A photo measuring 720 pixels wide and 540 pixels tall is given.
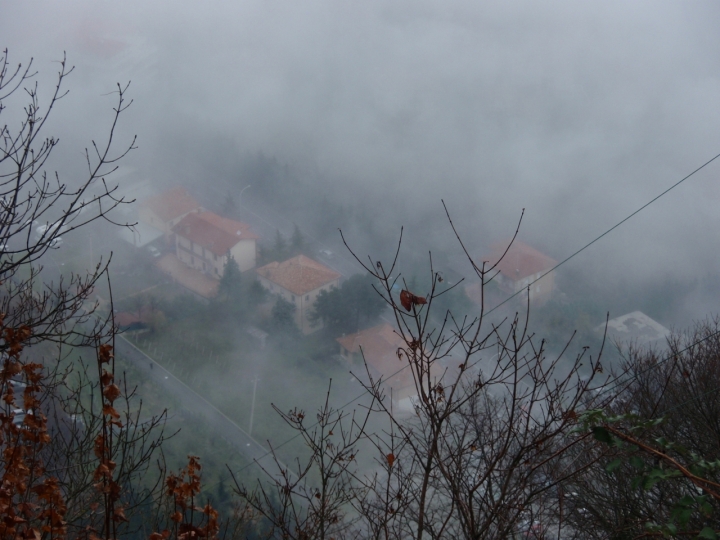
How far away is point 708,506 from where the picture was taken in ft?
3.28

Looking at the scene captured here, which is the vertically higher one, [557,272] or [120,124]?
[120,124]

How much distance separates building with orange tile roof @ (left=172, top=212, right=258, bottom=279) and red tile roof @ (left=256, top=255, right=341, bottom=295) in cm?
54

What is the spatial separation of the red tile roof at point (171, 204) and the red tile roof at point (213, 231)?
403 millimetres

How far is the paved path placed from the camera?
6.59m

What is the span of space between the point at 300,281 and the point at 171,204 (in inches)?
129

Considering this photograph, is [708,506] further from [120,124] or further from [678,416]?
[120,124]

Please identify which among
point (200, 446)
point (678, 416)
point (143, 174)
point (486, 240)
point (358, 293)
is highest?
point (143, 174)

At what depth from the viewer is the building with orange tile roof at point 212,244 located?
915 cm

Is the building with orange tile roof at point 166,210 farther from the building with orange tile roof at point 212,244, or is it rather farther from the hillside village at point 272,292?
the building with orange tile roof at point 212,244

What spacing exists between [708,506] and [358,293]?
274 inches

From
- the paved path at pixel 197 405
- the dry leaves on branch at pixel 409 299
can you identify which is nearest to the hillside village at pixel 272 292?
the paved path at pixel 197 405

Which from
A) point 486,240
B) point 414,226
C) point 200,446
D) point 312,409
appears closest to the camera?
point 200,446

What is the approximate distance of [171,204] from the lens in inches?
406

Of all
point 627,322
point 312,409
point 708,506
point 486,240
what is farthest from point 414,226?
point 708,506
